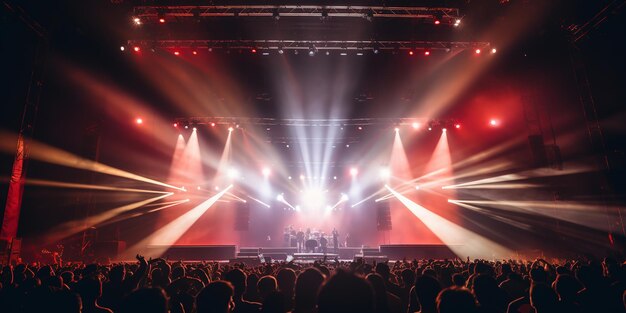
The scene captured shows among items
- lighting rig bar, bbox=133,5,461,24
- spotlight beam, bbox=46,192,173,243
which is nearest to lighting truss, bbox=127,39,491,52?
lighting rig bar, bbox=133,5,461,24

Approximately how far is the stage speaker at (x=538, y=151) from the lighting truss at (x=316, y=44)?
17.7 ft

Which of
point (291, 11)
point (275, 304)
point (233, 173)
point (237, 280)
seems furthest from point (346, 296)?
point (233, 173)

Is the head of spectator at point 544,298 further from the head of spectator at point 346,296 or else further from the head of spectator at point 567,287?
the head of spectator at point 346,296

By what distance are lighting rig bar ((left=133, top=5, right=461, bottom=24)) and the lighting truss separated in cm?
129

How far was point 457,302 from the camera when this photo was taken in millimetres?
2387

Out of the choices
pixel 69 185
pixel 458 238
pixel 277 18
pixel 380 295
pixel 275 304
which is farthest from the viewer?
pixel 458 238

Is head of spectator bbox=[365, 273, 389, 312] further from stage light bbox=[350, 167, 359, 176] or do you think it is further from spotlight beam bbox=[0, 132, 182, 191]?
stage light bbox=[350, 167, 359, 176]

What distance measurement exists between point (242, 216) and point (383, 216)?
12796mm

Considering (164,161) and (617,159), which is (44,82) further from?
(617,159)

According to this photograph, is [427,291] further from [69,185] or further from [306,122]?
[69,185]

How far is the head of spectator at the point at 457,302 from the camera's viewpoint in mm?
2363

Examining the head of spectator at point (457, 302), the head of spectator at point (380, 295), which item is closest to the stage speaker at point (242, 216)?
the head of spectator at point (380, 295)

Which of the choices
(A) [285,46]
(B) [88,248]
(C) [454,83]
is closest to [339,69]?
(A) [285,46]

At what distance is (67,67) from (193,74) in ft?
20.2
